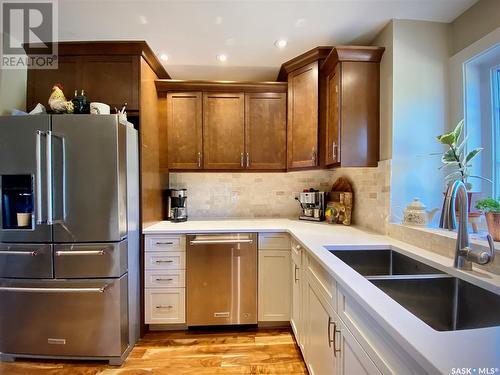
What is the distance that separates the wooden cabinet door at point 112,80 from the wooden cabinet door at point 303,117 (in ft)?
4.64

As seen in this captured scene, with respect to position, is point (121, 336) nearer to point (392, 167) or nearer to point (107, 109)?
point (107, 109)

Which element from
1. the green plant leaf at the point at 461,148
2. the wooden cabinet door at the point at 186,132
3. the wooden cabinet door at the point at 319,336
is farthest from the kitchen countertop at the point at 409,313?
the wooden cabinet door at the point at 186,132

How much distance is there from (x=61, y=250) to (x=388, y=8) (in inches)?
112

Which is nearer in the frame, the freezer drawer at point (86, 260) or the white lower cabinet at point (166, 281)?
the freezer drawer at point (86, 260)

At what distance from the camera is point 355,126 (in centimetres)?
184

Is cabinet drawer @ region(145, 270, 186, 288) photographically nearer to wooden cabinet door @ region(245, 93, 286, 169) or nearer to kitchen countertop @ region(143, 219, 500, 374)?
kitchen countertop @ region(143, 219, 500, 374)

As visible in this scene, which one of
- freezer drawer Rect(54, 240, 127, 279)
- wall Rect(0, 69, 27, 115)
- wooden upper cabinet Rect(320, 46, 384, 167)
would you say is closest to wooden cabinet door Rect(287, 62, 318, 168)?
wooden upper cabinet Rect(320, 46, 384, 167)

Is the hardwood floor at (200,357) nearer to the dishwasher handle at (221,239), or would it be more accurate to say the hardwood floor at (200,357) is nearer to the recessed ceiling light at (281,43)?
the dishwasher handle at (221,239)

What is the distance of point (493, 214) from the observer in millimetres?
1173

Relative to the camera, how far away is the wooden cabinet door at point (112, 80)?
197cm

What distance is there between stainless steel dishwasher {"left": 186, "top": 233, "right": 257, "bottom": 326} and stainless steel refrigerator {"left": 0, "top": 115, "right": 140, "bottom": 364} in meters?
0.57

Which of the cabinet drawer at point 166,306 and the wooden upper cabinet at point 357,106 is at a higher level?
the wooden upper cabinet at point 357,106

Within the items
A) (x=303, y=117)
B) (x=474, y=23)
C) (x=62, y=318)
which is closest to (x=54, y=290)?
(x=62, y=318)

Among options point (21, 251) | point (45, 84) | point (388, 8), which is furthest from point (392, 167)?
point (45, 84)
